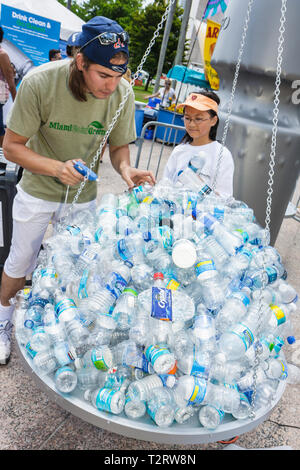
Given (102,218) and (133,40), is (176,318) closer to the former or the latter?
(102,218)

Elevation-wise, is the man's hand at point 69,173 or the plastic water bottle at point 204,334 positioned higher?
the man's hand at point 69,173

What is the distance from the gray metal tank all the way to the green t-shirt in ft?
6.78

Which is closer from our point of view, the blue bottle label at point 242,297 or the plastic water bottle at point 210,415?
the plastic water bottle at point 210,415

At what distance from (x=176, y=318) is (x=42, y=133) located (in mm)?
1573

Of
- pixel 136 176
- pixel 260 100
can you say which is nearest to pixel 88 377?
pixel 136 176

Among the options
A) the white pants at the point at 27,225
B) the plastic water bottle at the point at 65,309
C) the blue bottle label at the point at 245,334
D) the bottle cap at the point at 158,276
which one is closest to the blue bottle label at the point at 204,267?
the bottle cap at the point at 158,276

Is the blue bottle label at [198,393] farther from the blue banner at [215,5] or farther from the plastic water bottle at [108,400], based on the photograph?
the blue banner at [215,5]

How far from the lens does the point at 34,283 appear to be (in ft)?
6.18

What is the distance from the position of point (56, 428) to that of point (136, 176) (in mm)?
1912

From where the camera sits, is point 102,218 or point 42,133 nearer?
point 102,218

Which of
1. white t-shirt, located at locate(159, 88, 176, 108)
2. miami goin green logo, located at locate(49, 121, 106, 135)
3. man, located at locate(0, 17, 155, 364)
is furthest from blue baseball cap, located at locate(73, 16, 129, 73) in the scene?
white t-shirt, located at locate(159, 88, 176, 108)

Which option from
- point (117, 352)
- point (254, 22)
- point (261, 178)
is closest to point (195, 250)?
point (117, 352)

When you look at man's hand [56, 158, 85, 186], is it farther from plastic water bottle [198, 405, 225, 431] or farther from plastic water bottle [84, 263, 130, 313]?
plastic water bottle [198, 405, 225, 431]

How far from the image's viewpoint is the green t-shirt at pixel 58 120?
2.07m
